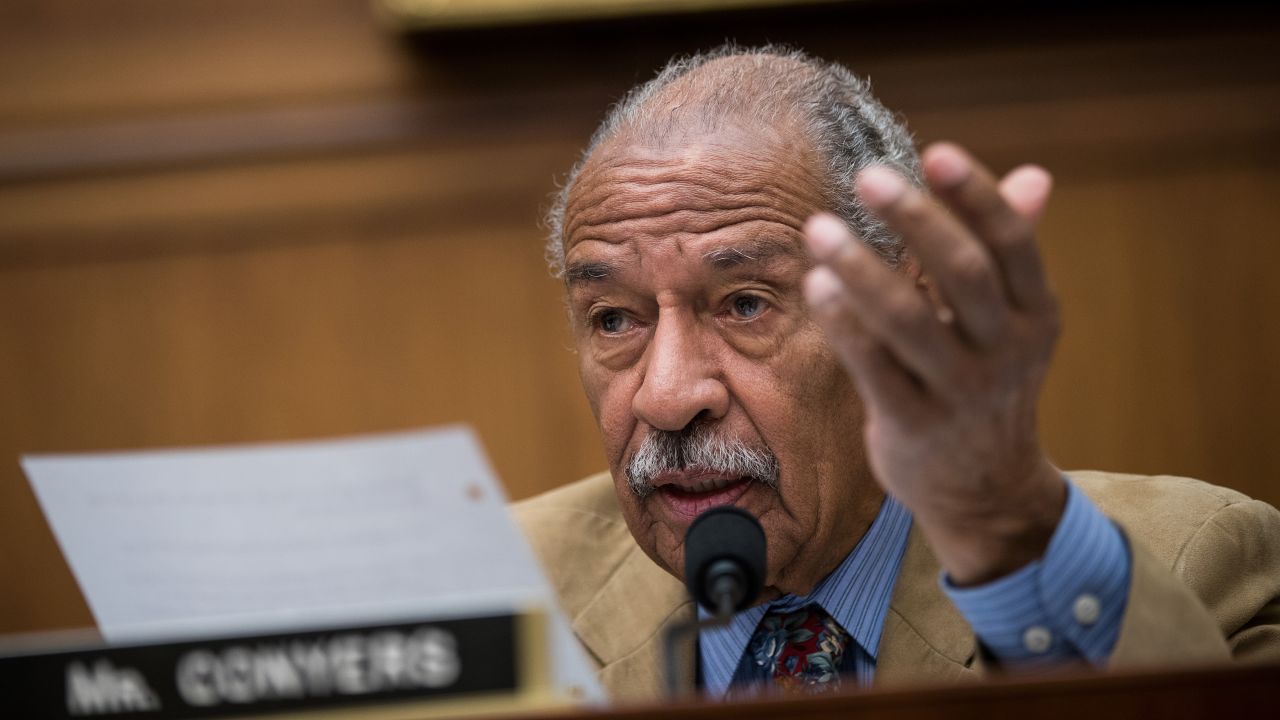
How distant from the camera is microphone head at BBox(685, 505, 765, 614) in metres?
1.25

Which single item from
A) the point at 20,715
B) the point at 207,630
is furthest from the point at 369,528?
the point at 20,715

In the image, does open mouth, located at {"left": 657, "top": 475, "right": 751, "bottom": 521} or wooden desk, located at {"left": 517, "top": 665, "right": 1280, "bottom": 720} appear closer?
wooden desk, located at {"left": 517, "top": 665, "right": 1280, "bottom": 720}

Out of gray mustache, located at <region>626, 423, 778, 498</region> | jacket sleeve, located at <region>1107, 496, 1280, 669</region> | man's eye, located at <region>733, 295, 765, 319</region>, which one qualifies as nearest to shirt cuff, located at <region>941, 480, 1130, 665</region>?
jacket sleeve, located at <region>1107, 496, 1280, 669</region>

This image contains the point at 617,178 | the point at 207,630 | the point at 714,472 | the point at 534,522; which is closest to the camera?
the point at 207,630

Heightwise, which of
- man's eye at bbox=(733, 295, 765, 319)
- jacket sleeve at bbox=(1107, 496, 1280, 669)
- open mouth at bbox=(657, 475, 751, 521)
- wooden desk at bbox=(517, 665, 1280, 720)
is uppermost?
man's eye at bbox=(733, 295, 765, 319)

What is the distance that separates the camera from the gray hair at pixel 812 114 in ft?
6.05

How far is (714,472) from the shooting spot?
1.68 m

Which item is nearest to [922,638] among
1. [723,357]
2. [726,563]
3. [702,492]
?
[702,492]

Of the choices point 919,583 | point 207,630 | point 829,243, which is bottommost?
point 919,583

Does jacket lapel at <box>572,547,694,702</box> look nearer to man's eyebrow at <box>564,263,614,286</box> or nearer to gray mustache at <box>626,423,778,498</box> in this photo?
gray mustache at <box>626,423,778,498</box>

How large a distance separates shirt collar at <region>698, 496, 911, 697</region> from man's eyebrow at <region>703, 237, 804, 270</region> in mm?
416

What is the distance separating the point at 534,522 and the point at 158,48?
139cm

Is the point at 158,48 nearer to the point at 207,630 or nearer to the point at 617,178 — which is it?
the point at 617,178

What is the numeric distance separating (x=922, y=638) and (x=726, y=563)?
55cm
